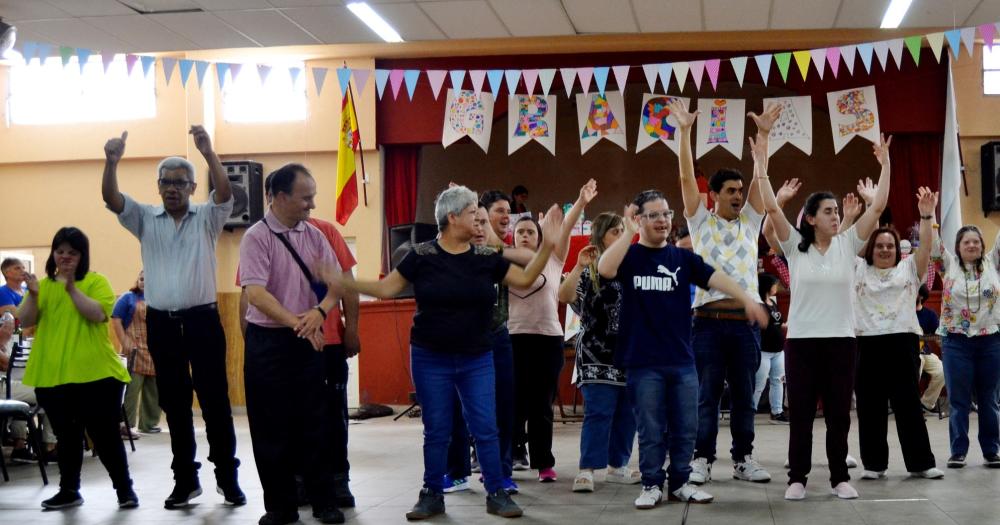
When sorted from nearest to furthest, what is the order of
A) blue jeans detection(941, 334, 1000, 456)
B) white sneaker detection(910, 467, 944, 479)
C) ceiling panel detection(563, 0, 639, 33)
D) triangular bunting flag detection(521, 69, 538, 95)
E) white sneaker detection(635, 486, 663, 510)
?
white sneaker detection(635, 486, 663, 510) → white sneaker detection(910, 467, 944, 479) → blue jeans detection(941, 334, 1000, 456) → triangular bunting flag detection(521, 69, 538, 95) → ceiling panel detection(563, 0, 639, 33)

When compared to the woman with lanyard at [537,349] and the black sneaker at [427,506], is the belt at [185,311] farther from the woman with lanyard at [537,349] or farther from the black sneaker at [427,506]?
the woman with lanyard at [537,349]

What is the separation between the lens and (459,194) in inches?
182

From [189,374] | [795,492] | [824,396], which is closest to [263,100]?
[189,374]

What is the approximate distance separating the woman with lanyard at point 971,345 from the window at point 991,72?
7838 mm

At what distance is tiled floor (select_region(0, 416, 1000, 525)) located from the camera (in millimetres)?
4512

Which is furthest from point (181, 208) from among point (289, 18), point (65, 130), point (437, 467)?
point (65, 130)

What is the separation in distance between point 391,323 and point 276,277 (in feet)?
22.6

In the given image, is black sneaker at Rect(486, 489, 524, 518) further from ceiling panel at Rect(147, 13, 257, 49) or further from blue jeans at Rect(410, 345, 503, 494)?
ceiling panel at Rect(147, 13, 257, 49)

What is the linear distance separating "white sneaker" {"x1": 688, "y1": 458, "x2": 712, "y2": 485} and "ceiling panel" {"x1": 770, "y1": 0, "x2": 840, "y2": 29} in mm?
6450

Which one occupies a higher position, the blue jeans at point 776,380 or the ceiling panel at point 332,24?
the ceiling panel at point 332,24

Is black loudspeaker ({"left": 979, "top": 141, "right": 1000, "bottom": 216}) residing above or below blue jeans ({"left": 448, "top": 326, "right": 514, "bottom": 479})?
above

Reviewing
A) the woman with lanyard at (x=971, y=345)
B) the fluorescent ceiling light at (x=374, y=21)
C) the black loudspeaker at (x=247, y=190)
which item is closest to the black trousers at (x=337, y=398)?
the woman with lanyard at (x=971, y=345)

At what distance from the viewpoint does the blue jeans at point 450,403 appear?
4574 mm

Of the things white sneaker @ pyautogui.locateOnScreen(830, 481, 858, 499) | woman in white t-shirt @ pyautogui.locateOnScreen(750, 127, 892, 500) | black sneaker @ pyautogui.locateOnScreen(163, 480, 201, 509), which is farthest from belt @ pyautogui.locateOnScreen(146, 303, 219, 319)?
white sneaker @ pyautogui.locateOnScreen(830, 481, 858, 499)
